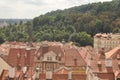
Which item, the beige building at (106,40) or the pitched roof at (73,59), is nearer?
the pitched roof at (73,59)

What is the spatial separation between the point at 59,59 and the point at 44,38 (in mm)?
132446

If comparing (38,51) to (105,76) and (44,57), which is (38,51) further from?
(105,76)

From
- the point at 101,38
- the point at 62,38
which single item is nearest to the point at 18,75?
the point at 101,38

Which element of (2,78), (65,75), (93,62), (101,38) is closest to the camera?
(65,75)

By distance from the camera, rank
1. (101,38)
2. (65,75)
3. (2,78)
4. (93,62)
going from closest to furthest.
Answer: (65,75)
(2,78)
(93,62)
(101,38)

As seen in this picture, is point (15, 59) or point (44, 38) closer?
point (15, 59)

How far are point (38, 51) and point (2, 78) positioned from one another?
78.9ft

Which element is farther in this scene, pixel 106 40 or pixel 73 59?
pixel 106 40

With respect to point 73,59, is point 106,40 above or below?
below

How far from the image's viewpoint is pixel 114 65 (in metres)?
47.6

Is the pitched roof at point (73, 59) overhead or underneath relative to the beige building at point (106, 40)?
overhead

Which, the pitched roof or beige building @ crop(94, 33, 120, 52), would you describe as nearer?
the pitched roof

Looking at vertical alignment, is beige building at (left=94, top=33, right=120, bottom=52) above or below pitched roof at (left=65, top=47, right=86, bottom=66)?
below

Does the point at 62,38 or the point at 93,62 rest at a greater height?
the point at 93,62
